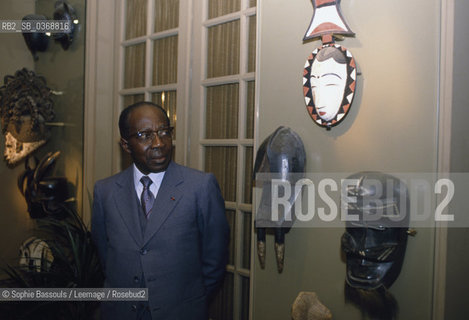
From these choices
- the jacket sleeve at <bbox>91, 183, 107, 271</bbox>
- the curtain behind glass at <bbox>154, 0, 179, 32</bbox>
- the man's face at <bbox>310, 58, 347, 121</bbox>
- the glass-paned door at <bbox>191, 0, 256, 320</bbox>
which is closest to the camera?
the man's face at <bbox>310, 58, 347, 121</bbox>

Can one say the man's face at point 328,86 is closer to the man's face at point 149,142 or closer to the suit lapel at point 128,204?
the man's face at point 149,142

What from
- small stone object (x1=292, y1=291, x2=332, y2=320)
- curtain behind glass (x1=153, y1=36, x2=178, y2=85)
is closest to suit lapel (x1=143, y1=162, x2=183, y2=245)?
small stone object (x1=292, y1=291, x2=332, y2=320)

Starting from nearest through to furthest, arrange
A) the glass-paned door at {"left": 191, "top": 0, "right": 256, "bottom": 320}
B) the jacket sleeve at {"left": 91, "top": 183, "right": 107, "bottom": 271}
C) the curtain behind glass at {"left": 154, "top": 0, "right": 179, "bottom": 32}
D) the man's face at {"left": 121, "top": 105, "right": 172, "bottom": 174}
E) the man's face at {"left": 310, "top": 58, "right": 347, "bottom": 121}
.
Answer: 1. the man's face at {"left": 310, "top": 58, "right": 347, "bottom": 121}
2. the man's face at {"left": 121, "top": 105, "right": 172, "bottom": 174}
3. the jacket sleeve at {"left": 91, "top": 183, "right": 107, "bottom": 271}
4. the glass-paned door at {"left": 191, "top": 0, "right": 256, "bottom": 320}
5. the curtain behind glass at {"left": 154, "top": 0, "right": 179, "bottom": 32}

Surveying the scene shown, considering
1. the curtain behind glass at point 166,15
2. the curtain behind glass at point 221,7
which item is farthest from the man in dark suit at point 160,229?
the curtain behind glass at point 166,15

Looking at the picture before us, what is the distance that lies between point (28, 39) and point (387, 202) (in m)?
3.31

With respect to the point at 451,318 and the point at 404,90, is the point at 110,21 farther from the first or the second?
the point at 451,318

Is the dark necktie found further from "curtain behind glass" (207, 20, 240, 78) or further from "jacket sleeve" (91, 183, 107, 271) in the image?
"curtain behind glass" (207, 20, 240, 78)

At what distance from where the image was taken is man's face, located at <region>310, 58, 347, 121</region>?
151 centimetres

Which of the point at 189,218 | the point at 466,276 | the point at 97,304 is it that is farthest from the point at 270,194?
the point at 97,304

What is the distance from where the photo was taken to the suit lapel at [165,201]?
5.21 ft

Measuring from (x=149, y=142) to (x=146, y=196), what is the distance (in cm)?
25

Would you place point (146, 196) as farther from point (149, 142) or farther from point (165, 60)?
point (165, 60)

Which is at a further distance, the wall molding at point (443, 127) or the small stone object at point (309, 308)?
the small stone object at point (309, 308)

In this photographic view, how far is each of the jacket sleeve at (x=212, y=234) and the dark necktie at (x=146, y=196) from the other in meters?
0.22
